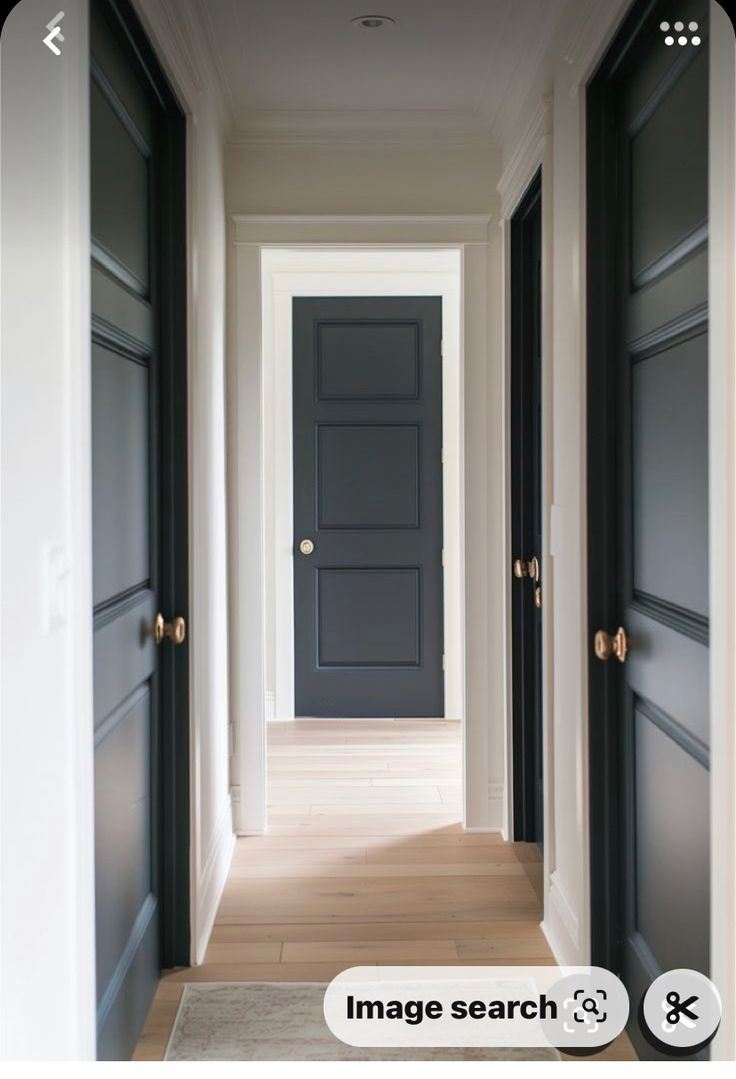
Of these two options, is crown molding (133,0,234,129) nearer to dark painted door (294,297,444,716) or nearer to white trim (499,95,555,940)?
white trim (499,95,555,940)

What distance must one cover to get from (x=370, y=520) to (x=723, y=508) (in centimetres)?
384

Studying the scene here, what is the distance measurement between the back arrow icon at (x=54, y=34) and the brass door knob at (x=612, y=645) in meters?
1.50

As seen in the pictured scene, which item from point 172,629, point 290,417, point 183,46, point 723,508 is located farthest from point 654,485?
point 290,417

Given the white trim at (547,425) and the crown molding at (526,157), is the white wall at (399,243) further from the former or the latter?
the white trim at (547,425)

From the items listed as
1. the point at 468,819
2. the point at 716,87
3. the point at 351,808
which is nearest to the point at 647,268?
the point at 716,87

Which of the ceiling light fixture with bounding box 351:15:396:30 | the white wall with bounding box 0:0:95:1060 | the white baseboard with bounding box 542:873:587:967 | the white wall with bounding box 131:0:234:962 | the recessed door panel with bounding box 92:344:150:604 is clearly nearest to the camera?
the white wall with bounding box 0:0:95:1060

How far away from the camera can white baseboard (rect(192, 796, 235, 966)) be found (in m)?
2.56

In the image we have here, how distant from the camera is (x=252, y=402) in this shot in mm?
3467

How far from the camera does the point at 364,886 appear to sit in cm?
305

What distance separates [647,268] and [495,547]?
5.31 feet

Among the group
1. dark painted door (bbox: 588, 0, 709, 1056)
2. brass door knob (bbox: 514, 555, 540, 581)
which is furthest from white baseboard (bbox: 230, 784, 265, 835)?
dark painted door (bbox: 588, 0, 709, 1056)

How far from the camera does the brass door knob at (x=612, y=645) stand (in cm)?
213

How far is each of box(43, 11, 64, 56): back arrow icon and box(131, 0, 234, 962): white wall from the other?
0.66 meters

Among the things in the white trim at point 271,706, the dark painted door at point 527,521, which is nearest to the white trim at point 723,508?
the dark painted door at point 527,521
